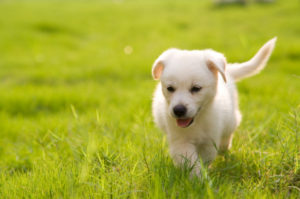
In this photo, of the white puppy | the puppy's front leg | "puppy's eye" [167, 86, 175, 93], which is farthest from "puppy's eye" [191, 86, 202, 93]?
the puppy's front leg

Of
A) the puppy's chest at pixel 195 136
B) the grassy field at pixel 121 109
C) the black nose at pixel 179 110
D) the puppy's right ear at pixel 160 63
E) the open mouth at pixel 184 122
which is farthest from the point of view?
the puppy's right ear at pixel 160 63

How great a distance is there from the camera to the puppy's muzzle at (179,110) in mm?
2564

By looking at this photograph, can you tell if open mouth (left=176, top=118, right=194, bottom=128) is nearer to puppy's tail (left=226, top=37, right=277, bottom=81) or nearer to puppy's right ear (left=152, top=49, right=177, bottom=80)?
puppy's right ear (left=152, top=49, right=177, bottom=80)

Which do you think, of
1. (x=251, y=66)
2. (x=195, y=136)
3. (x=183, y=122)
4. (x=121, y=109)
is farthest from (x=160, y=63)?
(x=121, y=109)

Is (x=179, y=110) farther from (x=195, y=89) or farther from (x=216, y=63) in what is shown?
(x=216, y=63)

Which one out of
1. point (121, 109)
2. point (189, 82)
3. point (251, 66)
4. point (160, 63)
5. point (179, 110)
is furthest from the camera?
point (121, 109)

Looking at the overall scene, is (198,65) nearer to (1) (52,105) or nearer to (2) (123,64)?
(1) (52,105)

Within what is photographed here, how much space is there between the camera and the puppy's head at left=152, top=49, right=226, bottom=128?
2.62 meters

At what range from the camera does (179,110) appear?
257cm

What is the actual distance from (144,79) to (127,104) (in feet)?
5.29

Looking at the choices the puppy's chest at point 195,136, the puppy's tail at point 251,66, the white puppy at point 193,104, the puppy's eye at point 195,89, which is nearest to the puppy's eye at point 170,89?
the white puppy at point 193,104

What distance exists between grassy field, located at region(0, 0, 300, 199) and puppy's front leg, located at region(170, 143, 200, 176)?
0.25 ft

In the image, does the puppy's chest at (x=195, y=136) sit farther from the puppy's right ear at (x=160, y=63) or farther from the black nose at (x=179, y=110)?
the puppy's right ear at (x=160, y=63)

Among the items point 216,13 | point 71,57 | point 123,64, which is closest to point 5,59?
point 71,57
